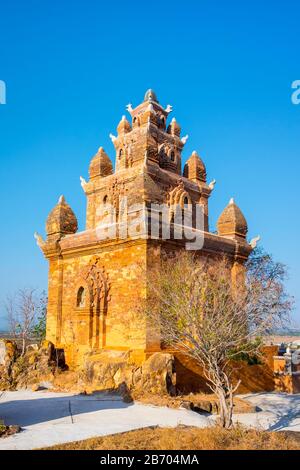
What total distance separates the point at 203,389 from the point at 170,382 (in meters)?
1.73

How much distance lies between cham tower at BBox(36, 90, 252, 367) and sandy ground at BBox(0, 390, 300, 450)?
2070 mm

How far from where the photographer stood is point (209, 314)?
10.7 m

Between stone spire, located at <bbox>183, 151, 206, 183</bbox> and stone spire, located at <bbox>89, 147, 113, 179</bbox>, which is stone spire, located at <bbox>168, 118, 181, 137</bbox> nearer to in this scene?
stone spire, located at <bbox>183, 151, 206, 183</bbox>

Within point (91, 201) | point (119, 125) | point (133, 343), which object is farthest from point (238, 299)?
point (119, 125)

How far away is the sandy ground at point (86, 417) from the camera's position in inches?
299

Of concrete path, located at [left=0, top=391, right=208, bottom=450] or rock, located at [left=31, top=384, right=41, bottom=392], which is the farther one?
rock, located at [left=31, top=384, right=41, bottom=392]

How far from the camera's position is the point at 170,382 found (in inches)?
461

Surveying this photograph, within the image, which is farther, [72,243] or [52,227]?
[52,227]

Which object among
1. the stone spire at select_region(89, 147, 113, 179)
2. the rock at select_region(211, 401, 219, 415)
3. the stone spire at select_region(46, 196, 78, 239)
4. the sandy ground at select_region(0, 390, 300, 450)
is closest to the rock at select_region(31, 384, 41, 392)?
the sandy ground at select_region(0, 390, 300, 450)

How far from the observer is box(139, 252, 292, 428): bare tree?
9312 mm

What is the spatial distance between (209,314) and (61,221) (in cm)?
809

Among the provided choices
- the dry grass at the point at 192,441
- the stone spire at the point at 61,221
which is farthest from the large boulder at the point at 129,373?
→ the stone spire at the point at 61,221

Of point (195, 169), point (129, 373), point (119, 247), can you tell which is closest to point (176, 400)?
point (129, 373)

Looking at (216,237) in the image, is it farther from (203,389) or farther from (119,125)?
(119,125)
